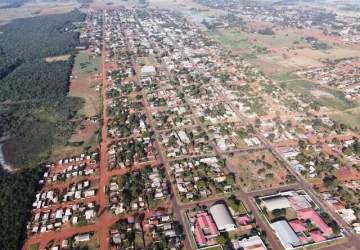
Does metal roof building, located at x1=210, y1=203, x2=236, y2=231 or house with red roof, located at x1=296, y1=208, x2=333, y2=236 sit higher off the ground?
metal roof building, located at x1=210, y1=203, x2=236, y2=231

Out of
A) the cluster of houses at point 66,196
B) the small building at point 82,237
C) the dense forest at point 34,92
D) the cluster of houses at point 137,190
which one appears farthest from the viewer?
the dense forest at point 34,92

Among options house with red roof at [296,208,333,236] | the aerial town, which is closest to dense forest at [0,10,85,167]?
the aerial town

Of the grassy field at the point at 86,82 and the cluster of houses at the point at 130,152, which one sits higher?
the grassy field at the point at 86,82

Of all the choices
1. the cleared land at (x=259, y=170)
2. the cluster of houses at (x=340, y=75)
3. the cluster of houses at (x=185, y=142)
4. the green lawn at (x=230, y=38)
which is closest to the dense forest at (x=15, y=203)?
A: the cluster of houses at (x=185, y=142)

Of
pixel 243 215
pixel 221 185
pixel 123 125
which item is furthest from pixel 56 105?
pixel 243 215

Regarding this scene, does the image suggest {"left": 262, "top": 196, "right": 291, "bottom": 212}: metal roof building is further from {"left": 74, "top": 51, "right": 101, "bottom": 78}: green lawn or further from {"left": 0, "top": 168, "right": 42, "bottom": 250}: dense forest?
{"left": 74, "top": 51, "right": 101, "bottom": 78}: green lawn

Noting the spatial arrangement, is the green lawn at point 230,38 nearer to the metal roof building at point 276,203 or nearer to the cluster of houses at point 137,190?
the cluster of houses at point 137,190
